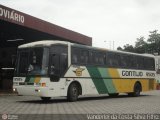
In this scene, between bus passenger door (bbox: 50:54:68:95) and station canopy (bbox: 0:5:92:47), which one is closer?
bus passenger door (bbox: 50:54:68:95)

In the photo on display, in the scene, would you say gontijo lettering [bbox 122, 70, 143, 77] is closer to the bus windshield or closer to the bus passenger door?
the bus passenger door

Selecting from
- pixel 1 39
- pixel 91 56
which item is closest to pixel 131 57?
pixel 91 56

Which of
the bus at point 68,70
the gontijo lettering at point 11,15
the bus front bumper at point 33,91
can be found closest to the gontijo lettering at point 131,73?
the bus at point 68,70

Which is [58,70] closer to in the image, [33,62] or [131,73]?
[33,62]

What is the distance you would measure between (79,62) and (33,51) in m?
2.92

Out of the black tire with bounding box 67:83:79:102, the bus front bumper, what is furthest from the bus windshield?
the black tire with bounding box 67:83:79:102

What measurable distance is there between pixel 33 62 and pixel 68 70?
197 cm

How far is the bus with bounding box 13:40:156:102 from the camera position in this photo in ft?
62.6

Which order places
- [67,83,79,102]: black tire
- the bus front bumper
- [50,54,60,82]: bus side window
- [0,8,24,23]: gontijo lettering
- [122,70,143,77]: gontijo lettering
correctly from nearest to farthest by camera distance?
the bus front bumper < [50,54,60,82]: bus side window < [67,83,79,102]: black tire < [0,8,24,23]: gontijo lettering < [122,70,143,77]: gontijo lettering

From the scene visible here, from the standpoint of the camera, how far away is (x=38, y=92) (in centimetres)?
1884

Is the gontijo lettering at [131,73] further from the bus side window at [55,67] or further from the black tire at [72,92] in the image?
the bus side window at [55,67]

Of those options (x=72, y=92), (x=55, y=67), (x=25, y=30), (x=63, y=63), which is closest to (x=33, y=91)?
(x=55, y=67)

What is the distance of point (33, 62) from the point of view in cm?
1938

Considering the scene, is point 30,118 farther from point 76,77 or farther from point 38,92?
point 76,77
